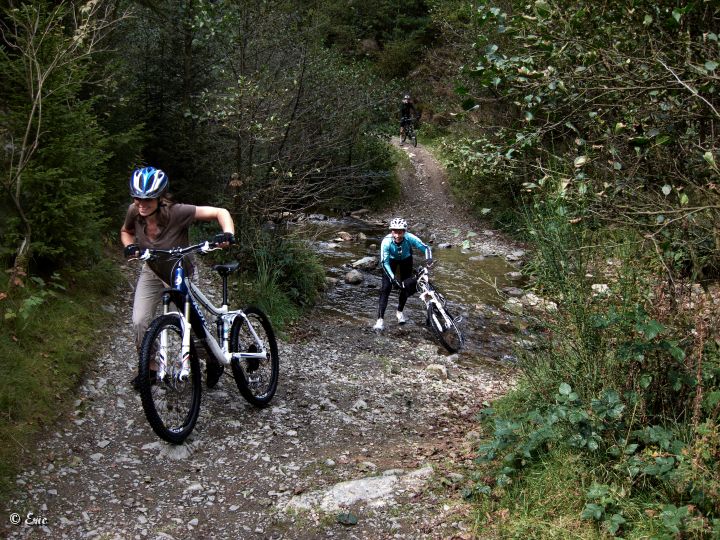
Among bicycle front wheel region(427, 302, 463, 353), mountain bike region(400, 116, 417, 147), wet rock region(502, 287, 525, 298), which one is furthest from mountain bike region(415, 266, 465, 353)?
mountain bike region(400, 116, 417, 147)

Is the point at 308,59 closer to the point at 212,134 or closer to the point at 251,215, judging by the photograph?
the point at 212,134

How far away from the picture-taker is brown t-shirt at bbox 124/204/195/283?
5223 millimetres

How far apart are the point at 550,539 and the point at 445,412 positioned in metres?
3.13

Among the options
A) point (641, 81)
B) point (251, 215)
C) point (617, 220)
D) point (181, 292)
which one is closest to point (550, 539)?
point (617, 220)

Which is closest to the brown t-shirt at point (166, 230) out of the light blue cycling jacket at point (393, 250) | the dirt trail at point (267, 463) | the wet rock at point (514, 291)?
the dirt trail at point (267, 463)

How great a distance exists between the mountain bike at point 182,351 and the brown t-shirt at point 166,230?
0.50 ft

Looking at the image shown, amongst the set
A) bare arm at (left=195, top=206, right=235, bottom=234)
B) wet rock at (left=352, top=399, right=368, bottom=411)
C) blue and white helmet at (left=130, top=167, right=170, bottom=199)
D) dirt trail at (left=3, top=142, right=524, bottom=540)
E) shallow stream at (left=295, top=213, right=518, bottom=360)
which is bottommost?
shallow stream at (left=295, top=213, right=518, bottom=360)

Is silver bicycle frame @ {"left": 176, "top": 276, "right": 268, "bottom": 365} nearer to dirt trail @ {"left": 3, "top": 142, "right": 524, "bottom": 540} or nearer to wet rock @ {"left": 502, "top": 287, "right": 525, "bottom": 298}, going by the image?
dirt trail @ {"left": 3, "top": 142, "right": 524, "bottom": 540}

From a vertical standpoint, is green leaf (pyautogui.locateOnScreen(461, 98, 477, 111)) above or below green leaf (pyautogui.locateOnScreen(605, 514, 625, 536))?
above

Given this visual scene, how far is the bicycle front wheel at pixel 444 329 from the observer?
9.96 meters

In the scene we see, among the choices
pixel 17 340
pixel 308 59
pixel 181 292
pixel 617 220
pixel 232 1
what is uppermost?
pixel 232 1

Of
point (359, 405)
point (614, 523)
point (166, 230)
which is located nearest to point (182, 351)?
point (166, 230)

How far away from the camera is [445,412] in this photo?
22.1 feet

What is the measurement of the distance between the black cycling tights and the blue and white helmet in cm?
616
